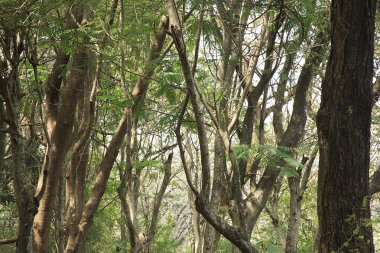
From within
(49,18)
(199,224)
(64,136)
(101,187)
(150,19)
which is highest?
(150,19)

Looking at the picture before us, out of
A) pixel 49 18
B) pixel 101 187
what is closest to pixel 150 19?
pixel 49 18

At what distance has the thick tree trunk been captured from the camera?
293 cm

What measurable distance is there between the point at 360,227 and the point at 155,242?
31.5ft

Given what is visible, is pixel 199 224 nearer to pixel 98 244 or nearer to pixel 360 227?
pixel 360 227

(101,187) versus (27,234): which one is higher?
(101,187)

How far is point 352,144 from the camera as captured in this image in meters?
2.96

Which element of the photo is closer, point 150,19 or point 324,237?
point 324,237

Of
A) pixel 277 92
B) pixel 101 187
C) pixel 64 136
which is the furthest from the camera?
pixel 277 92

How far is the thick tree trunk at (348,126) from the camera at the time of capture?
293cm

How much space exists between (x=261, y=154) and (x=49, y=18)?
6.80 ft

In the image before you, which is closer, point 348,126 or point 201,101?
point 348,126

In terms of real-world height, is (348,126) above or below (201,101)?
below

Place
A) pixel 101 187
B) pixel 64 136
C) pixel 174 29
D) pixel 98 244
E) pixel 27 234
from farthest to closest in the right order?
pixel 98 244 → pixel 101 187 → pixel 64 136 → pixel 27 234 → pixel 174 29

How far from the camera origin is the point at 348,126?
2.96 meters
